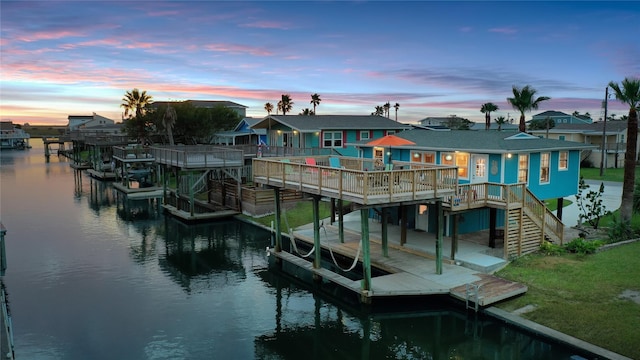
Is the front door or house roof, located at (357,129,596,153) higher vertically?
house roof, located at (357,129,596,153)

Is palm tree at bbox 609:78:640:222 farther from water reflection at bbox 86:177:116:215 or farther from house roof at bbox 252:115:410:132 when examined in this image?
Result: water reflection at bbox 86:177:116:215

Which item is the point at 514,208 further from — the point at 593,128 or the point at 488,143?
the point at 593,128

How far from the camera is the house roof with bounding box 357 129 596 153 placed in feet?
74.6

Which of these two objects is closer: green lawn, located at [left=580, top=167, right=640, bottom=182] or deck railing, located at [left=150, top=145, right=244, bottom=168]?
deck railing, located at [left=150, top=145, right=244, bottom=168]

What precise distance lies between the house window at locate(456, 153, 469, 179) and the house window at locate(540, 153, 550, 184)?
3.75 m

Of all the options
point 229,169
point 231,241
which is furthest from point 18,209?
point 231,241

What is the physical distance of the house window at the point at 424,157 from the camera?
25.6m

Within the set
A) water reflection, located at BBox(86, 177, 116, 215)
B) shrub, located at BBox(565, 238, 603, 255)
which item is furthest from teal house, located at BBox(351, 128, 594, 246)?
water reflection, located at BBox(86, 177, 116, 215)

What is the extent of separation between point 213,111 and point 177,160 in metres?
34.4

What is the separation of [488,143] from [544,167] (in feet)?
11.4

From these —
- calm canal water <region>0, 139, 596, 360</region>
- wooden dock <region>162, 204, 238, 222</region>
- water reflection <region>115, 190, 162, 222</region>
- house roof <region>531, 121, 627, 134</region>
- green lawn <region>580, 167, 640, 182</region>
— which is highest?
house roof <region>531, 121, 627, 134</region>

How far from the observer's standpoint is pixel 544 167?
24391 mm


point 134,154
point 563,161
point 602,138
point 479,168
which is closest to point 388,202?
point 479,168

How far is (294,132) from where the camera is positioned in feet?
150
